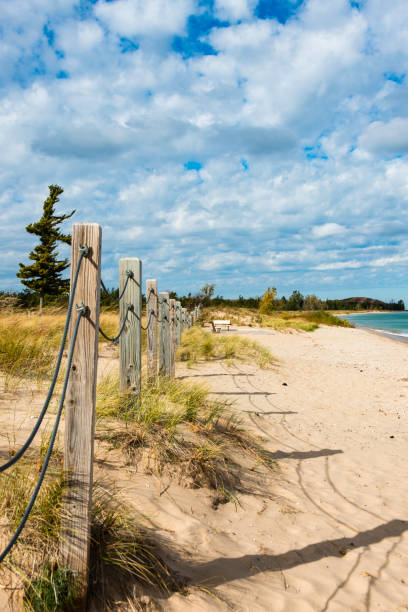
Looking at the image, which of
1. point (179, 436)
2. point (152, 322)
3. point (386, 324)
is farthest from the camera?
point (386, 324)

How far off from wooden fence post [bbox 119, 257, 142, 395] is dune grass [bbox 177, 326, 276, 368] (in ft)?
19.3

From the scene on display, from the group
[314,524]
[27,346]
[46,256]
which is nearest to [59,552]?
[314,524]

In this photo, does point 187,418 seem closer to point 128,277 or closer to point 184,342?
point 128,277

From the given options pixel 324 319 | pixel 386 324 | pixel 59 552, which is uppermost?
pixel 324 319

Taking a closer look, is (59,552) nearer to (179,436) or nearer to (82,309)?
(82,309)

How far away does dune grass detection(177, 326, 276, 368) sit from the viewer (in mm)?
10969

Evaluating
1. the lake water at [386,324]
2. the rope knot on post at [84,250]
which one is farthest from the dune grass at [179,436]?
the lake water at [386,324]

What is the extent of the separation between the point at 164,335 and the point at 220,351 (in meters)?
5.00

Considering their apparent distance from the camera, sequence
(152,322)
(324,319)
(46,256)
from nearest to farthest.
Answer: (152,322) < (46,256) < (324,319)

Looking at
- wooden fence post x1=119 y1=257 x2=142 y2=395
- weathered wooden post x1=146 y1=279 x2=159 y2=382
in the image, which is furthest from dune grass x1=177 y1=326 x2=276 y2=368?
wooden fence post x1=119 y1=257 x2=142 y2=395

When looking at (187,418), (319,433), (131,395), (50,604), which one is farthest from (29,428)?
(319,433)

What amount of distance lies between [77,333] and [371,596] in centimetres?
241

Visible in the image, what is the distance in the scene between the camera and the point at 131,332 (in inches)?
172

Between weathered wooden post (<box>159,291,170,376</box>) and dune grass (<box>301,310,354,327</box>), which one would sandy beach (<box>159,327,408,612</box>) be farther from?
dune grass (<box>301,310,354,327</box>)
